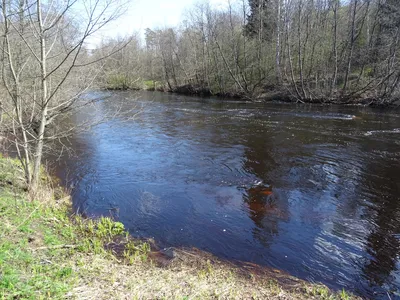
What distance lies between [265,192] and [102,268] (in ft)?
17.7

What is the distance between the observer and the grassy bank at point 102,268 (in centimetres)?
353

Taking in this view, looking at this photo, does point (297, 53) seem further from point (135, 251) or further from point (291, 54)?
point (135, 251)

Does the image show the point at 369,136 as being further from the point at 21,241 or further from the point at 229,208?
the point at 21,241

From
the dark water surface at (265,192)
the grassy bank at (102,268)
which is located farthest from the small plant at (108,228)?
the dark water surface at (265,192)

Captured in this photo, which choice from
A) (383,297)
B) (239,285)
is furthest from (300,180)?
(239,285)

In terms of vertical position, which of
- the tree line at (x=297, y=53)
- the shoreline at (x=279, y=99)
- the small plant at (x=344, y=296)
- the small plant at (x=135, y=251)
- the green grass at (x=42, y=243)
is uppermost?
the tree line at (x=297, y=53)

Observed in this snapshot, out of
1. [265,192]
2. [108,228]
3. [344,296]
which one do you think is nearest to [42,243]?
[108,228]

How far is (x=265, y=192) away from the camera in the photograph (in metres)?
8.55

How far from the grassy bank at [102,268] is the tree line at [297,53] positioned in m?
16.9

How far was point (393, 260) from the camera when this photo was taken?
5.45 metres

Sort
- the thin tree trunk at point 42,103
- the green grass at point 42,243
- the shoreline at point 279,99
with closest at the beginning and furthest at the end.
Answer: the green grass at point 42,243 → the thin tree trunk at point 42,103 → the shoreline at point 279,99

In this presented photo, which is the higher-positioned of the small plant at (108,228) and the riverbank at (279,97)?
the riverbank at (279,97)

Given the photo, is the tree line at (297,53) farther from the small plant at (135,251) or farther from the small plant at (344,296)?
the small plant at (344,296)

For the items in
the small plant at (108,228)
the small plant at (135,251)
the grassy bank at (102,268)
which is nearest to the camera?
the grassy bank at (102,268)
